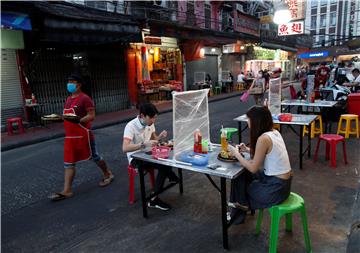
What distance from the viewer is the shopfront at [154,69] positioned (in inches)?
596

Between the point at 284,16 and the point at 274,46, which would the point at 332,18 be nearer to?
the point at 274,46

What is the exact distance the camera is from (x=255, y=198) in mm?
3059

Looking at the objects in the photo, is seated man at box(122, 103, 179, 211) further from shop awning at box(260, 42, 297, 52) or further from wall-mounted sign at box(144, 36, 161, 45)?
shop awning at box(260, 42, 297, 52)

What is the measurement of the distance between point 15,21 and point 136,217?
8267 millimetres

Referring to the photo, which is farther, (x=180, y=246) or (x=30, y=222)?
(x=30, y=222)

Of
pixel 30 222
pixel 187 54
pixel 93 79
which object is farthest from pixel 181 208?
pixel 187 54

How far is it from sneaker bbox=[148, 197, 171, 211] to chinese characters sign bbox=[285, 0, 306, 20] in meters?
13.9

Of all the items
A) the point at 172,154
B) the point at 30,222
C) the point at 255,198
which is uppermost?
the point at 172,154

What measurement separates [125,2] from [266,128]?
1360 cm

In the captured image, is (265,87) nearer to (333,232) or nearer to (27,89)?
(333,232)

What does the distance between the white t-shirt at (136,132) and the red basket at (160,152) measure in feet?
1.43

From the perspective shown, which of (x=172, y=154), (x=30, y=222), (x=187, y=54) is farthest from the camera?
(x=187, y=54)

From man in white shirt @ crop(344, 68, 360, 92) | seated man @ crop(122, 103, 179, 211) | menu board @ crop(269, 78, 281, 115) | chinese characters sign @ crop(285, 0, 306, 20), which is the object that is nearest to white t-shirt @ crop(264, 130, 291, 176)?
seated man @ crop(122, 103, 179, 211)

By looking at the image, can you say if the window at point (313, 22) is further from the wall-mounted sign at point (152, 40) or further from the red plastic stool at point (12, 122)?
the red plastic stool at point (12, 122)
